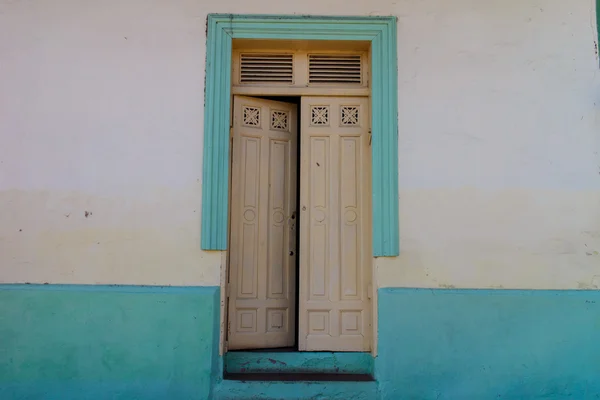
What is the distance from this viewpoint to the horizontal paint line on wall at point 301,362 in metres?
4.25

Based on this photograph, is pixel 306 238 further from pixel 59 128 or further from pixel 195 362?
pixel 59 128

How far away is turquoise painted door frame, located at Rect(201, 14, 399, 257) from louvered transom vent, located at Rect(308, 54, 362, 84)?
0.94ft

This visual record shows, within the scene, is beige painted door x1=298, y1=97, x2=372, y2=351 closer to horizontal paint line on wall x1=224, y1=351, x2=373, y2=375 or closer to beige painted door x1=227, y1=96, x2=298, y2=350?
horizontal paint line on wall x1=224, y1=351, x2=373, y2=375

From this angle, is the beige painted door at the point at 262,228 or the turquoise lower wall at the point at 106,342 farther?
the beige painted door at the point at 262,228

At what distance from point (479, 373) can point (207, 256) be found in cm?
227

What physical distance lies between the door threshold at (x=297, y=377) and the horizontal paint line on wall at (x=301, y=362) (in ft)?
0.18

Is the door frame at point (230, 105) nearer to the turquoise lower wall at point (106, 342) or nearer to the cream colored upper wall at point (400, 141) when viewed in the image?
the cream colored upper wall at point (400, 141)

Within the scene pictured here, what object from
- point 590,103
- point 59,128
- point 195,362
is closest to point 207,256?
point 195,362

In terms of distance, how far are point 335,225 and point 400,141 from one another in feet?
2.94

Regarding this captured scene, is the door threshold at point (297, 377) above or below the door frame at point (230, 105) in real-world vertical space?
below

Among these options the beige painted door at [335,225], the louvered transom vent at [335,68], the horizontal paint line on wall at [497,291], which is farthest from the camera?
the louvered transom vent at [335,68]

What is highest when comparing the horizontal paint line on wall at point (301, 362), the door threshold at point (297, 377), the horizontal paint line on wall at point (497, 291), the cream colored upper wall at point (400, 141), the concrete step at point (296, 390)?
the cream colored upper wall at point (400, 141)

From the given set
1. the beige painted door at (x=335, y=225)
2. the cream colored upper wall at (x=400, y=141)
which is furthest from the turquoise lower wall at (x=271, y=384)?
the beige painted door at (x=335, y=225)

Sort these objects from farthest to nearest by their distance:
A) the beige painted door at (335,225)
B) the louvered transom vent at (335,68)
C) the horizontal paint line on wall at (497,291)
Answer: the louvered transom vent at (335,68)
the beige painted door at (335,225)
the horizontal paint line on wall at (497,291)
